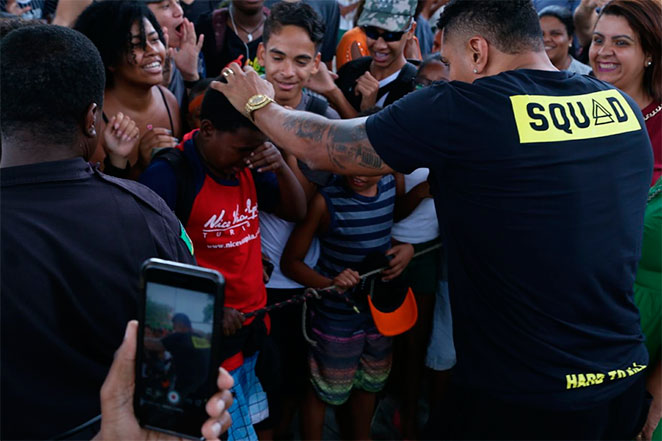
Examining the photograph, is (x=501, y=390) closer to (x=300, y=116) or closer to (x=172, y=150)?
(x=300, y=116)

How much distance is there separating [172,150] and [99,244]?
44.0 inches

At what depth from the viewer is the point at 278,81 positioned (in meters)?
3.10

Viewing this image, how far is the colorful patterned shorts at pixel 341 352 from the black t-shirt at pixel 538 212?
3.21 feet

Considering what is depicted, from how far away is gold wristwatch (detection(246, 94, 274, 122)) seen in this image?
7.35ft

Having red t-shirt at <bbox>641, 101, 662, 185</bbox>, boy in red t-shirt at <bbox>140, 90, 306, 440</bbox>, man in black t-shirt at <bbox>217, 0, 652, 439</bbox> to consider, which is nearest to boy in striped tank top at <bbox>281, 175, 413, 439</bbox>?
boy in red t-shirt at <bbox>140, 90, 306, 440</bbox>

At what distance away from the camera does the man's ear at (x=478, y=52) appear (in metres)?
2.07

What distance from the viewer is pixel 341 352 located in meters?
2.93

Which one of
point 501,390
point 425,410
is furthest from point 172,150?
point 425,410

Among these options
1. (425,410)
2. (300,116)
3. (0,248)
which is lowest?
(425,410)

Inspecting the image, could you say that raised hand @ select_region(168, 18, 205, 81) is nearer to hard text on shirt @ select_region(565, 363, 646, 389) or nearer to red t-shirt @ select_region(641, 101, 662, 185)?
red t-shirt @ select_region(641, 101, 662, 185)

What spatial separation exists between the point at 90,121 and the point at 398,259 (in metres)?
1.93

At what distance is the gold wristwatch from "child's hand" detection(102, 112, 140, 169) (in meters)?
0.52

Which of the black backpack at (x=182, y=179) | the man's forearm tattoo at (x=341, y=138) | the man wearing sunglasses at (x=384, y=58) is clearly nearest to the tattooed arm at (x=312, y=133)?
the man's forearm tattoo at (x=341, y=138)

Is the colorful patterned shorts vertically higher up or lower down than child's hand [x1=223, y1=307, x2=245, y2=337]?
lower down
